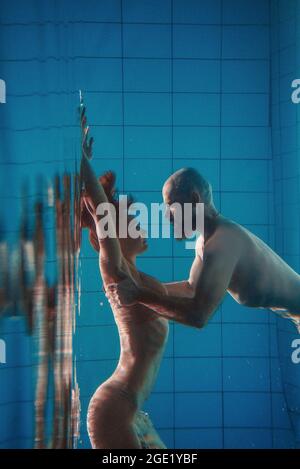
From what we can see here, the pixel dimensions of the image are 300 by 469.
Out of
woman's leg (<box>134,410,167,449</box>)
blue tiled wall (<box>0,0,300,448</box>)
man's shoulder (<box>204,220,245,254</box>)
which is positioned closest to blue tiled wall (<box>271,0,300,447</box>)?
blue tiled wall (<box>0,0,300,448</box>)

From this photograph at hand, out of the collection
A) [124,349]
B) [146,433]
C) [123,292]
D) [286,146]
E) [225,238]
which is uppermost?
[286,146]

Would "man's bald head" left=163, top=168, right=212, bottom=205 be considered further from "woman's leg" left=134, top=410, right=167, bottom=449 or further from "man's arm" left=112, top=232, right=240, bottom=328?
"woman's leg" left=134, top=410, right=167, bottom=449

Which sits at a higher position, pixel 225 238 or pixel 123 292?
pixel 225 238

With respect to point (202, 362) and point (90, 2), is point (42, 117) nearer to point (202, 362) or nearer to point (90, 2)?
point (90, 2)

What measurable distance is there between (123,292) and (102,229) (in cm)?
16

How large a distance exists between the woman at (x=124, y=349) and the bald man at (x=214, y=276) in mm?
32

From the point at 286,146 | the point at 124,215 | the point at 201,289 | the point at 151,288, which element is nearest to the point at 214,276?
the point at 201,289

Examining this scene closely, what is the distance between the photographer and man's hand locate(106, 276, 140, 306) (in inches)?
57.9

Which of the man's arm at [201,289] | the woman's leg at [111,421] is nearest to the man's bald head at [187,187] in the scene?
the man's arm at [201,289]

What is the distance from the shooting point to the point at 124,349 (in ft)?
4.92

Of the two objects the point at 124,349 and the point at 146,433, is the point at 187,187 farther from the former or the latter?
the point at 146,433

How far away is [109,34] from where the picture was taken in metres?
1.48

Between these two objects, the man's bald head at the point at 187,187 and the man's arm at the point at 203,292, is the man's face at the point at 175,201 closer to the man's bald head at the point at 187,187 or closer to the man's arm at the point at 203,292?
the man's bald head at the point at 187,187
